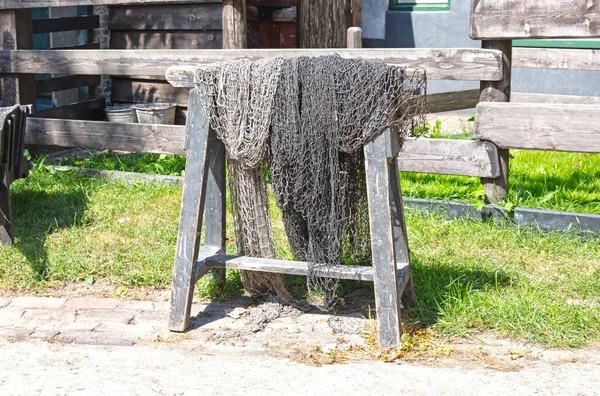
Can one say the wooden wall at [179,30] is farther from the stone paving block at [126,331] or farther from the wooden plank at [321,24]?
the stone paving block at [126,331]

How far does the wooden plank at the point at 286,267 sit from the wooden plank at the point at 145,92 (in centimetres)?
542

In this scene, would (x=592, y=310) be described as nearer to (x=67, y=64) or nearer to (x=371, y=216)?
(x=371, y=216)

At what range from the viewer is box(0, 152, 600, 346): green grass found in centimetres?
427

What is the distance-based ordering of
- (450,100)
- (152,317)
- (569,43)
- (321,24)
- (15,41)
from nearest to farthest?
1. (152,317)
2. (450,100)
3. (15,41)
4. (321,24)
5. (569,43)

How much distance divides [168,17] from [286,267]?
608cm

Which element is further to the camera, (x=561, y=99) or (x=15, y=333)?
(x=561, y=99)

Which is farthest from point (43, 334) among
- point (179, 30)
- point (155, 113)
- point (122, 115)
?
point (179, 30)

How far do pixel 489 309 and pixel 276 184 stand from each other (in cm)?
127

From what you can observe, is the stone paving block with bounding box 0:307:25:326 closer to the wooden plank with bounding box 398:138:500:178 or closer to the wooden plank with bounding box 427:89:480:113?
the wooden plank with bounding box 398:138:500:178

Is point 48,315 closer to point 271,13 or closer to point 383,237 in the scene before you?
point 383,237

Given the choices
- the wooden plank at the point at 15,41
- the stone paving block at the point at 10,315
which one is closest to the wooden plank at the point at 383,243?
the stone paving block at the point at 10,315

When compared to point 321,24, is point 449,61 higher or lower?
lower

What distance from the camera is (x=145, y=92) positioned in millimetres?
10023

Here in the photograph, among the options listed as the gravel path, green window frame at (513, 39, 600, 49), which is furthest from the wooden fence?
green window frame at (513, 39, 600, 49)
